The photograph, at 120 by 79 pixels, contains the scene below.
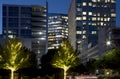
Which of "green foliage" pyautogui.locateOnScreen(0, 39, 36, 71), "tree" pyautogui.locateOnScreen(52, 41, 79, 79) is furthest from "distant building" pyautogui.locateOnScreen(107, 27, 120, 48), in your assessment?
"green foliage" pyautogui.locateOnScreen(0, 39, 36, 71)

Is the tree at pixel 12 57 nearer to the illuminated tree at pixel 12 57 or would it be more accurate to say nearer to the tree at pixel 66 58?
the illuminated tree at pixel 12 57

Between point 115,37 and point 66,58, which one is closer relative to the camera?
point 66,58

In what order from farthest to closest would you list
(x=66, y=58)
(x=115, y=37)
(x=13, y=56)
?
(x=115, y=37) < (x=13, y=56) < (x=66, y=58)

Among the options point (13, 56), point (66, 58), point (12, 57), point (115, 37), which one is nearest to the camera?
point (66, 58)

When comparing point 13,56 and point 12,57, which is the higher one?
point 13,56

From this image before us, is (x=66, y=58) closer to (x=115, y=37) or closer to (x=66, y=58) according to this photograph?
(x=66, y=58)

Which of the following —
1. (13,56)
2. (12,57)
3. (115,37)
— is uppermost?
(13,56)

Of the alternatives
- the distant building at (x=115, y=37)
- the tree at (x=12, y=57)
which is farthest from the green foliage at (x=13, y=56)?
the distant building at (x=115, y=37)

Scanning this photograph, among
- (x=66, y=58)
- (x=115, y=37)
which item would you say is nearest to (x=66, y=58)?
(x=66, y=58)

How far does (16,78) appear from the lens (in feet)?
269

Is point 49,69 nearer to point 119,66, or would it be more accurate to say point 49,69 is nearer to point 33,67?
point 33,67

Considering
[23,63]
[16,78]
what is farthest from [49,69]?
[23,63]

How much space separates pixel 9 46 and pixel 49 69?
16.1m

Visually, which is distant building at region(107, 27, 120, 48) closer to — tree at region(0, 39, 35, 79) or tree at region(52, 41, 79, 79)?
tree at region(52, 41, 79, 79)
